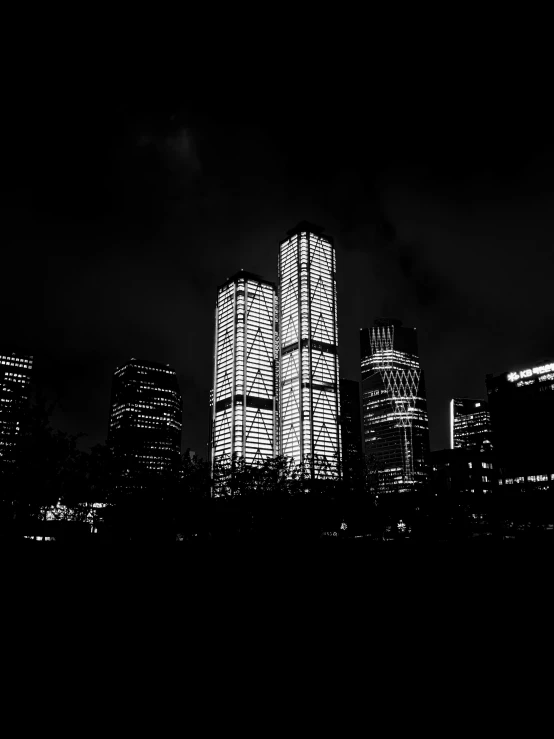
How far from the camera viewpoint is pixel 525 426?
165 meters

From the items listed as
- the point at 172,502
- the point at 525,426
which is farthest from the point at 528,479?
the point at 172,502

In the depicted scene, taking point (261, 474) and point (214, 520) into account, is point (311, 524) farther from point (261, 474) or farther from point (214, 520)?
point (261, 474)

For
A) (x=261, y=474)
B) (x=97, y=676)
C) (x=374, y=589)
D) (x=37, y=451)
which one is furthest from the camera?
(x=261, y=474)

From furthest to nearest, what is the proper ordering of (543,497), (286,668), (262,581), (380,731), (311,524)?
(543,497) < (311,524) < (262,581) < (286,668) < (380,731)

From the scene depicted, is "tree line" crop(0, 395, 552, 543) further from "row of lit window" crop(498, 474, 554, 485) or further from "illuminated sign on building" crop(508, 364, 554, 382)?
"illuminated sign on building" crop(508, 364, 554, 382)

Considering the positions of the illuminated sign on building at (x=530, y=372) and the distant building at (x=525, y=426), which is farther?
the illuminated sign on building at (x=530, y=372)

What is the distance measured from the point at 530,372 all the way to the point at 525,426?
1834 centimetres

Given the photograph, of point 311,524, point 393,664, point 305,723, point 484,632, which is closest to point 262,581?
point 484,632

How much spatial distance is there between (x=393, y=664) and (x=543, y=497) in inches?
5447

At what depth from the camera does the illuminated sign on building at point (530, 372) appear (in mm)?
163875

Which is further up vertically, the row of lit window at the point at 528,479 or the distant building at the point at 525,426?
the distant building at the point at 525,426

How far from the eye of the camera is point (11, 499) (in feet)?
122

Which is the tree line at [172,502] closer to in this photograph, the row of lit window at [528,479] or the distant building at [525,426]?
the row of lit window at [528,479]

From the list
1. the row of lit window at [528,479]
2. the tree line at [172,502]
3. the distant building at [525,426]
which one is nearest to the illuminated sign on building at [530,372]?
the distant building at [525,426]
